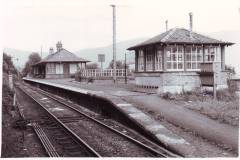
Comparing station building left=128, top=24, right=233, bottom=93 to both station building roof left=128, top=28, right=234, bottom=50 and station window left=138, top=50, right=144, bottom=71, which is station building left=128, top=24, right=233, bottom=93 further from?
station window left=138, top=50, right=144, bottom=71

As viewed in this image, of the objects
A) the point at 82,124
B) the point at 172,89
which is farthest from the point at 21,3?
the point at 172,89

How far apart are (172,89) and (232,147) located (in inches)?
365

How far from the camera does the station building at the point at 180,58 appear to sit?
61.2ft

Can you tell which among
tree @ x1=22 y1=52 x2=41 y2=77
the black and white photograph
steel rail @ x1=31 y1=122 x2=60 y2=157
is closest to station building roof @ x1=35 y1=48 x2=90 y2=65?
tree @ x1=22 y1=52 x2=41 y2=77

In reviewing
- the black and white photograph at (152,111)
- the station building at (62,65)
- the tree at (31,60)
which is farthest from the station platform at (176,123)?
the tree at (31,60)

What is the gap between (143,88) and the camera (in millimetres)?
20812

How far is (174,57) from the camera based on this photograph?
62.4ft

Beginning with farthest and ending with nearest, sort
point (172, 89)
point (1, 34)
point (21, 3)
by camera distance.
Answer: point (172, 89), point (21, 3), point (1, 34)

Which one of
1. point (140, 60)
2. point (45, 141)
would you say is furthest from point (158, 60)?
point (45, 141)

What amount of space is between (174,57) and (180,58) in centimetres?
39

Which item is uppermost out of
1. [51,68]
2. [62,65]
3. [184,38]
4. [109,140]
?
[184,38]

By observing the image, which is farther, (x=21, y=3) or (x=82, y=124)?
(x=82, y=124)

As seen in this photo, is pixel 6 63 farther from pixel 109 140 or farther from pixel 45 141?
pixel 109 140

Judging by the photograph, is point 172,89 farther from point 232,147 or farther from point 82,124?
point 232,147
